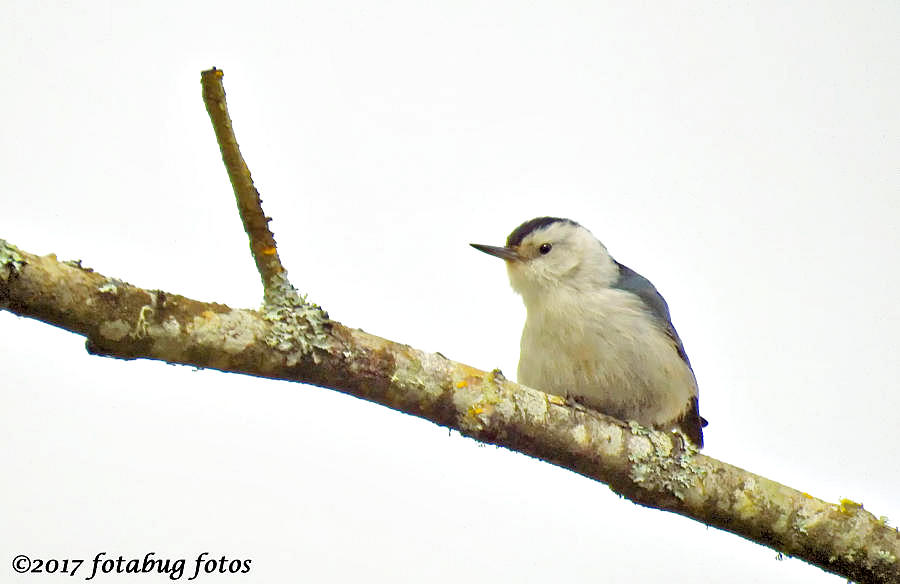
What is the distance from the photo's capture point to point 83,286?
2.16 metres

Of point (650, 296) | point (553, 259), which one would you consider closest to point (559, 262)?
point (553, 259)

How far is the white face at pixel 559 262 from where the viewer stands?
14.8 feet

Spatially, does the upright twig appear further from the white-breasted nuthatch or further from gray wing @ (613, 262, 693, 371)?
gray wing @ (613, 262, 693, 371)

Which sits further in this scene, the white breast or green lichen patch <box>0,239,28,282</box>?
the white breast

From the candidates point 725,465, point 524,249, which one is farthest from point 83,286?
point 524,249

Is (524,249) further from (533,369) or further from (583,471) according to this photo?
(583,471)

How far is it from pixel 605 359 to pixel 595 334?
125mm

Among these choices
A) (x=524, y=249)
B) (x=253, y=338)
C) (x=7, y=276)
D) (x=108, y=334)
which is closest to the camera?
(x=7, y=276)

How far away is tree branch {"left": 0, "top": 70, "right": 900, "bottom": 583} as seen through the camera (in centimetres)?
217

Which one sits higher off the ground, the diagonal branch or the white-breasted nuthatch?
the white-breasted nuthatch

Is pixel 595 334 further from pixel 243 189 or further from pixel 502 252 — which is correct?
pixel 243 189

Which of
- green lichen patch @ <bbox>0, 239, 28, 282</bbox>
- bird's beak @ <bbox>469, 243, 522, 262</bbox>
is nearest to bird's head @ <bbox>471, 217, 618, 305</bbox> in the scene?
bird's beak @ <bbox>469, 243, 522, 262</bbox>

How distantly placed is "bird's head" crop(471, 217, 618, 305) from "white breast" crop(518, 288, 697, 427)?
11cm

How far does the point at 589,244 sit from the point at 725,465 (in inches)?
64.5
